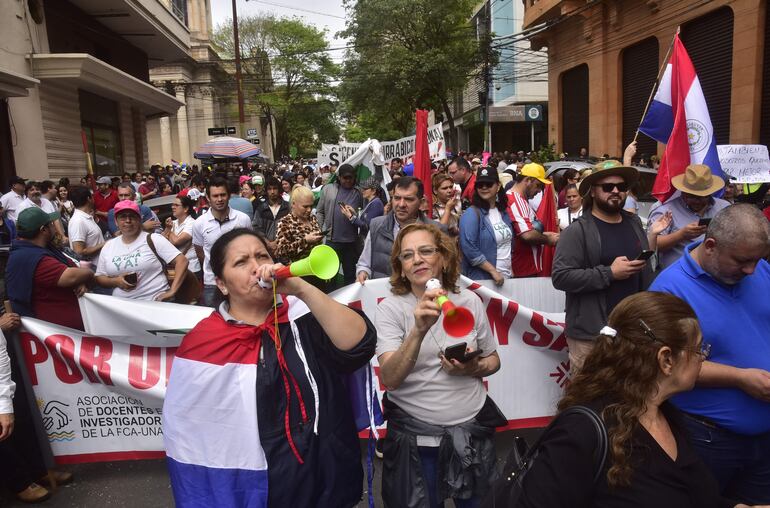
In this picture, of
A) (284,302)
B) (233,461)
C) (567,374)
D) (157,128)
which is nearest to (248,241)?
(284,302)

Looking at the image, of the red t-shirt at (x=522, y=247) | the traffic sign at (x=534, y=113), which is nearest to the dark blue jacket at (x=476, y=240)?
the red t-shirt at (x=522, y=247)

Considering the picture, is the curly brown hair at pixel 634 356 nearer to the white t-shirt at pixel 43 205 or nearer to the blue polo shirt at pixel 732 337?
the blue polo shirt at pixel 732 337

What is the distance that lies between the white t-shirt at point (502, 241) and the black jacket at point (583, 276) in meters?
1.43

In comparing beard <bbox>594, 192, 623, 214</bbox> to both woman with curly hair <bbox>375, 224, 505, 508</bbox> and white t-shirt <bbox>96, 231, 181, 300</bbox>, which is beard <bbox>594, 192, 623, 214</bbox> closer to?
woman with curly hair <bbox>375, 224, 505, 508</bbox>

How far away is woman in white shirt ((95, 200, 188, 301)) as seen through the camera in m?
4.62

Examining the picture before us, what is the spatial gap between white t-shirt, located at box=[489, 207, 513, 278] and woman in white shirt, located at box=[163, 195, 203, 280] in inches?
120

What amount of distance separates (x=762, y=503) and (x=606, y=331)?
140 cm

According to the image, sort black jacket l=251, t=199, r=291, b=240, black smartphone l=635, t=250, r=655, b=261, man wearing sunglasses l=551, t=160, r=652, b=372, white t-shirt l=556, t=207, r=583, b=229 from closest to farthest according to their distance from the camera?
1. black smartphone l=635, t=250, r=655, b=261
2. man wearing sunglasses l=551, t=160, r=652, b=372
3. white t-shirt l=556, t=207, r=583, b=229
4. black jacket l=251, t=199, r=291, b=240

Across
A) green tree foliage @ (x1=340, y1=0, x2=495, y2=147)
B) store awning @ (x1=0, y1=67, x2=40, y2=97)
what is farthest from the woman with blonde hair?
green tree foliage @ (x1=340, y1=0, x2=495, y2=147)

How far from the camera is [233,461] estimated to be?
6.62 feet

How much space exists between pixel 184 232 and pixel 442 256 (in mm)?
4753

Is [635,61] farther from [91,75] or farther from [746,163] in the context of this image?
[91,75]

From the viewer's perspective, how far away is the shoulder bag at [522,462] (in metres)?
1.58

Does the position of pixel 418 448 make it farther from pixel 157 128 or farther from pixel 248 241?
pixel 157 128
